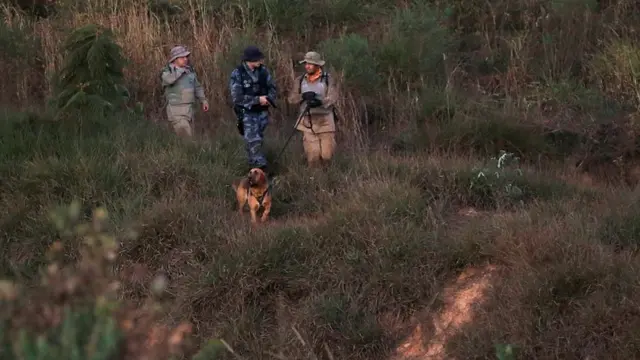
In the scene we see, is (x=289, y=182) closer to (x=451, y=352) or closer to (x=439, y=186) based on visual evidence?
(x=439, y=186)

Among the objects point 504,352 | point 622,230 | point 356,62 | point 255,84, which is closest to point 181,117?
point 255,84

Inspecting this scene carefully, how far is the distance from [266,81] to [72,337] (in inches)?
232

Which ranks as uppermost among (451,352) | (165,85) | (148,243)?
(165,85)

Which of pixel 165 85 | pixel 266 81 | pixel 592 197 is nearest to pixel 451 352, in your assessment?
pixel 592 197

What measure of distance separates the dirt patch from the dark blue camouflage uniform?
266 cm

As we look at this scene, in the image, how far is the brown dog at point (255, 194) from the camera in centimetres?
629

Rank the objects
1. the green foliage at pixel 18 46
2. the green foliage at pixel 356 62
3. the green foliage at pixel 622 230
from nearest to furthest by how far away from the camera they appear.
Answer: the green foliage at pixel 622 230, the green foliage at pixel 356 62, the green foliage at pixel 18 46

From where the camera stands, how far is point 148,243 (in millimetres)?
5906

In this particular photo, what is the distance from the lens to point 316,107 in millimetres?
7250

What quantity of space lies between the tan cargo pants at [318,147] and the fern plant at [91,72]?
7.36 ft

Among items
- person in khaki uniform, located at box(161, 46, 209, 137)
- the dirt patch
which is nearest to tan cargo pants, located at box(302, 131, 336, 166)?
person in khaki uniform, located at box(161, 46, 209, 137)

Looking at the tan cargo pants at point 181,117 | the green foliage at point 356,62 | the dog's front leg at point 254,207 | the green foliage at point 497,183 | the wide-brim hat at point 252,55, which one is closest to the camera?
the dog's front leg at point 254,207

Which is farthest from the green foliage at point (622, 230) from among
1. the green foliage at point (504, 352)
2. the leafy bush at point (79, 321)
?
the leafy bush at point (79, 321)

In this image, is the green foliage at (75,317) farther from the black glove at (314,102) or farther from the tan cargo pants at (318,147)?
the tan cargo pants at (318,147)
